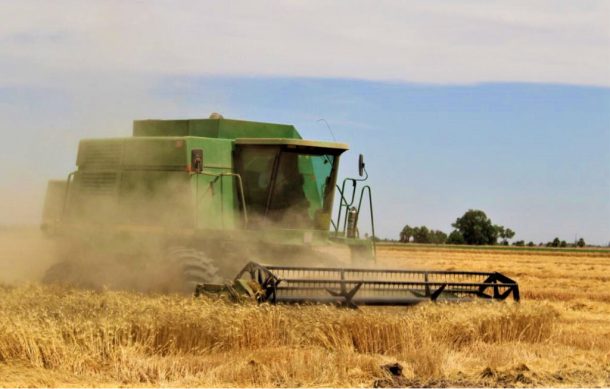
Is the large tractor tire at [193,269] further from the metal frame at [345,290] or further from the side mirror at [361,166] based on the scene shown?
the side mirror at [361,166]

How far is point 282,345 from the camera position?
9.62 metres

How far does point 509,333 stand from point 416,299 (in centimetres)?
119

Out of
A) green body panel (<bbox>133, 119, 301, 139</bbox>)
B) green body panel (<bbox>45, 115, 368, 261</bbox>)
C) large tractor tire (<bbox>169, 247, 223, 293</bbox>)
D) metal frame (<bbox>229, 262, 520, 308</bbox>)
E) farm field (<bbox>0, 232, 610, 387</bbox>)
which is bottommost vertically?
farm field (<bbox>0, 232, 610, 387</bbox>)

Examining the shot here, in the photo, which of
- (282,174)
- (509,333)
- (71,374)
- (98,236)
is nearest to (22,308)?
(71,374)

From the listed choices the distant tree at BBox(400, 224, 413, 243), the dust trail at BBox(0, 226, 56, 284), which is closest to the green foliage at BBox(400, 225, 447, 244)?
the distant tree at BBox(400, 224, 413, 243)

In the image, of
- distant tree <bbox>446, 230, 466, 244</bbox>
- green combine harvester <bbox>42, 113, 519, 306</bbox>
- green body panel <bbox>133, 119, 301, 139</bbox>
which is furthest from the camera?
distant tree <bbox>446, 230, 466, 244</bbox>

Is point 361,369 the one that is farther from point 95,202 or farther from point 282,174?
point 95,202

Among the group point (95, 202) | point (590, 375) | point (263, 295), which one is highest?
point (95, 202)

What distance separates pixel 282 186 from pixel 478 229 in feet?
211

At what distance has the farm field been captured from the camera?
8.27 metres

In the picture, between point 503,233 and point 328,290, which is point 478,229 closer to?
point 503,233

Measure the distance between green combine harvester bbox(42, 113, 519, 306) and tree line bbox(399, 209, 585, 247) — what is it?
60804 mm

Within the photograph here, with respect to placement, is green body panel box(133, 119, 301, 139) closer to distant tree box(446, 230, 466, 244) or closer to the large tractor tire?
the large tractor tire

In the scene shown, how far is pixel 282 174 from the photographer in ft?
44.5
